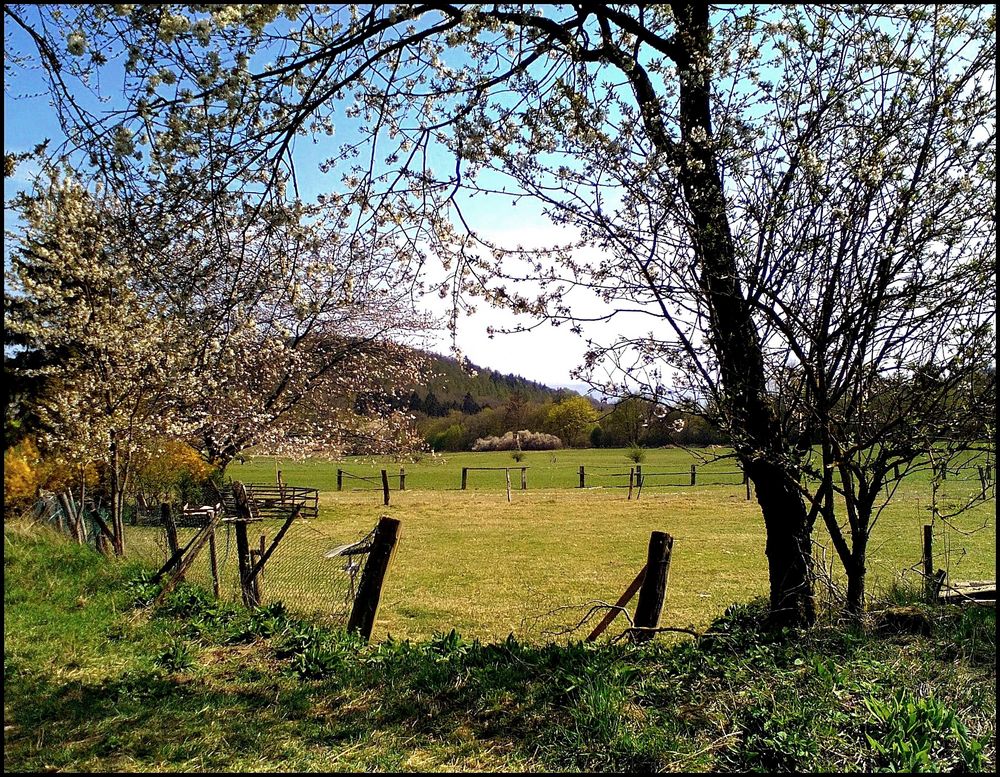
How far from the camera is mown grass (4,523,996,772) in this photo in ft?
9.75

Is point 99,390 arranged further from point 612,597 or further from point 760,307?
point 760,307

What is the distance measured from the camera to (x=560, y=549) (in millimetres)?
16688

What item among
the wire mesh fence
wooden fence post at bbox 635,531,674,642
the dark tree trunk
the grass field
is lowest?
the grass field

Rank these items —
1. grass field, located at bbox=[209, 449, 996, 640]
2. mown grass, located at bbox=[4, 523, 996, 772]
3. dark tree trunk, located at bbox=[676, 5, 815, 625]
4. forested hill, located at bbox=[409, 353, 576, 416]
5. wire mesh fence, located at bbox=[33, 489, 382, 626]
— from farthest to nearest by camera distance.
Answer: forested hill, located at bbox=[409, 353, 576, 416] < grass field, located at bbox=[209, 449, 996, 640] < wire mesh fence, located at bbox=[33, 489, 382, 626] < dark tree trunk, located at bbox=[676, 5, 815, 625] < mown grass, located at bbox=[4, 523, 996, 772]

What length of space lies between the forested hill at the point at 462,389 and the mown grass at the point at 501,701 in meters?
4.35

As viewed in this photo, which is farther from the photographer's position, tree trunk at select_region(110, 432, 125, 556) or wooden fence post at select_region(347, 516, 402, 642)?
tree trunk at select_region(110, 432, 125, 556)

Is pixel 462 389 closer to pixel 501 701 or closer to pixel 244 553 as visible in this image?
pixel 244 553

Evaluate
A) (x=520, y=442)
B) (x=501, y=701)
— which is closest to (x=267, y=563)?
(x=501, y=701)

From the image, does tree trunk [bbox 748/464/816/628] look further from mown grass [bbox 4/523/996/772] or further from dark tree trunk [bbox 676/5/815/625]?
mown grass [bbox 4/523/996/772]

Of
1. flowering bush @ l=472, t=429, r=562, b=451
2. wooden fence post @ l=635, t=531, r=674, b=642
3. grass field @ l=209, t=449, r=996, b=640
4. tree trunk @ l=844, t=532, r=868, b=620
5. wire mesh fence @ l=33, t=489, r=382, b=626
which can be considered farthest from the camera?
flowering bush @ l=472, t=429, r=562, b=451

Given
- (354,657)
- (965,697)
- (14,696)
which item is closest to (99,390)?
(14,696)

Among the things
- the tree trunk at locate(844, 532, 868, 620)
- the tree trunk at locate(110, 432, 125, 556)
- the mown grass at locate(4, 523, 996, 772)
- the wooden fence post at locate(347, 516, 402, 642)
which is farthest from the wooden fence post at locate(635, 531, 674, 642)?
the tree trunk at locate(110, 432, 125, 556)

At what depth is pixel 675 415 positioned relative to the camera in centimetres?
480

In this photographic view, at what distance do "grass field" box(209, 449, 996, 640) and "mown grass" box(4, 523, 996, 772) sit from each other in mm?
1053
